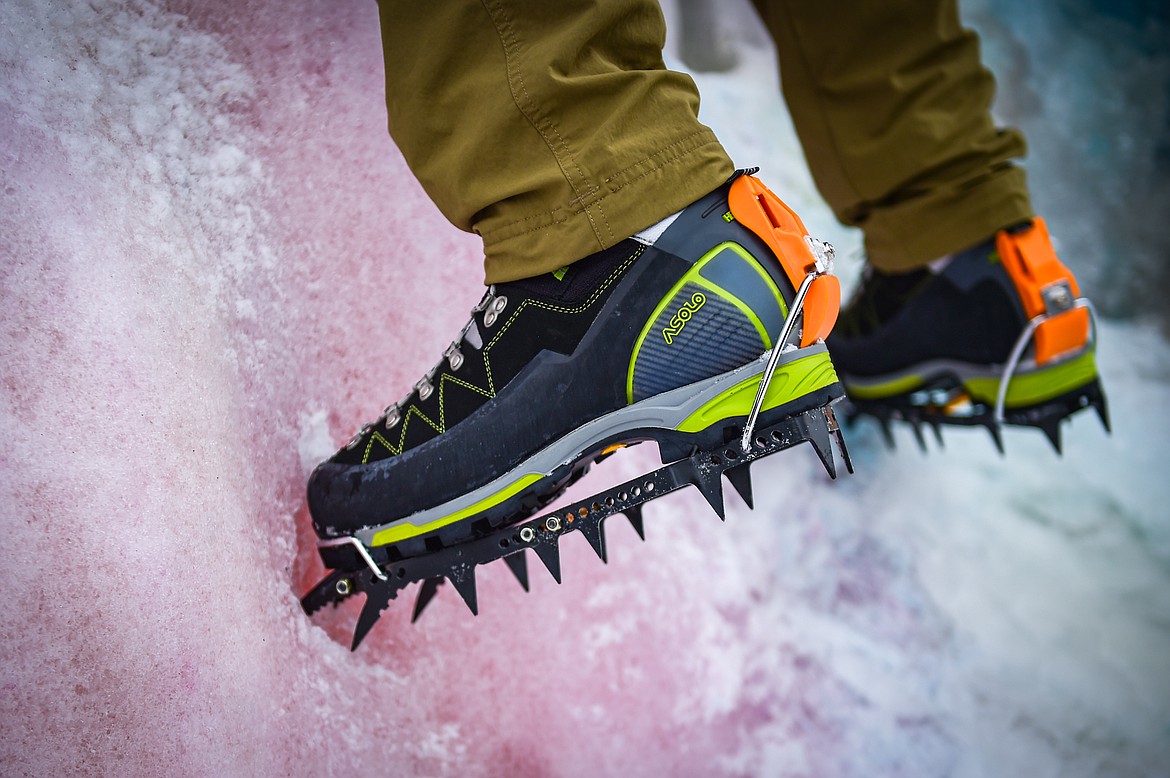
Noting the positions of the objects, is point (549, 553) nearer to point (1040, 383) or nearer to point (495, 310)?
point (495, 310)

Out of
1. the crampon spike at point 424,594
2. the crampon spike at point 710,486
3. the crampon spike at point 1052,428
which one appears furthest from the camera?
the crampon spike at point 1052,428

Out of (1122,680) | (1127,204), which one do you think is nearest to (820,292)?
(1122,680)

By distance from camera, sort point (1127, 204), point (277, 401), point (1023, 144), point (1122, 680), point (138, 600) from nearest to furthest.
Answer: point (138, 600)
point (277, 401)
point (1023, 144)
point (1122, 680)
point (1127, 204)

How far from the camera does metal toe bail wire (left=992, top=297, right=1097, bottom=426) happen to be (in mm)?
949

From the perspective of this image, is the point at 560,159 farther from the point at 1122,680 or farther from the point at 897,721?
the point at 1122,680

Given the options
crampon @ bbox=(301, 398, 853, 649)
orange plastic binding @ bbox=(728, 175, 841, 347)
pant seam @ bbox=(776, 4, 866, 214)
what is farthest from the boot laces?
pant seam @ bbox=(776, 4, 866, 214)

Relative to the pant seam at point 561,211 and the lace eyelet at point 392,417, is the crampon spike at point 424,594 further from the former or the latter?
the pant seam at point 561,211

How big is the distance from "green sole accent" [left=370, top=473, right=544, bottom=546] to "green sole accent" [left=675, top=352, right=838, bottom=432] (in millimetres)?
145

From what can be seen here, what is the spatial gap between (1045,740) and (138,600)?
3.50ft

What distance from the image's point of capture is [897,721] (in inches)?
39.4

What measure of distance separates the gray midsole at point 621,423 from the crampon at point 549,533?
0.04m

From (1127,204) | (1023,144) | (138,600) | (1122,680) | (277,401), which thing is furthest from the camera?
(1127,204)

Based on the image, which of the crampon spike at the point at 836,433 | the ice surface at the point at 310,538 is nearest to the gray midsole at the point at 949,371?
the ice surface at the point at 310,538

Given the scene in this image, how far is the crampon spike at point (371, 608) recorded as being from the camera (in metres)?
0.71
